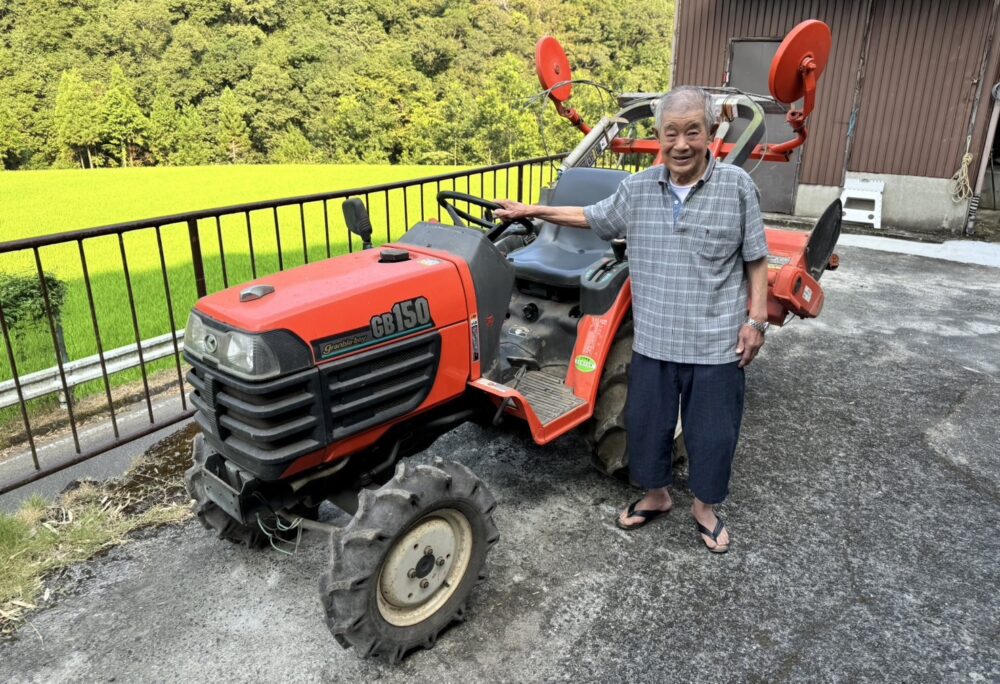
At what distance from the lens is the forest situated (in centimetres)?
3625

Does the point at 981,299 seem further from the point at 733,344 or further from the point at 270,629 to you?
the point at 270,629

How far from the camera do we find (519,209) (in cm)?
287

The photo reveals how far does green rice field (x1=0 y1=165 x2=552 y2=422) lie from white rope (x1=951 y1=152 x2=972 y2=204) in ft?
18.0

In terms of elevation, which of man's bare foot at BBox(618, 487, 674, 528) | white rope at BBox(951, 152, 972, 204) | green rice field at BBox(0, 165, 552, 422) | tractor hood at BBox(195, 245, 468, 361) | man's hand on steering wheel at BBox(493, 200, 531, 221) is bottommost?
green rice field at BBox(0, 165, 552, 422)

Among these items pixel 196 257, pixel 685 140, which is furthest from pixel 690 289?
pixel 196 257

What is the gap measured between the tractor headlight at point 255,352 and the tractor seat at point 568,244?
4.85 ft

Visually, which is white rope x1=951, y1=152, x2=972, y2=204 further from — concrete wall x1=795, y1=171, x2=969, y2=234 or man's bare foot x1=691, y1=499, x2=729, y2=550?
man's bare foot x1=691, y1=499, x2=729, y2=550

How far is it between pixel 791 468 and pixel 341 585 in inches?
96.0

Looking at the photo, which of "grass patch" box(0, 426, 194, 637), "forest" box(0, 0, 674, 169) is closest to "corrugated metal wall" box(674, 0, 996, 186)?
"grass patch" box(0, 426, 194, 637)

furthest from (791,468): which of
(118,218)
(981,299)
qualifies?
(118,218)

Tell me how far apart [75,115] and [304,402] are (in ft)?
134

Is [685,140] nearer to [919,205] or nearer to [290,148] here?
[919,205]

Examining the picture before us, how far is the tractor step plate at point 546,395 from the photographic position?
2.96 meters

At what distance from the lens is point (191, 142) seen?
3722 centimetres
